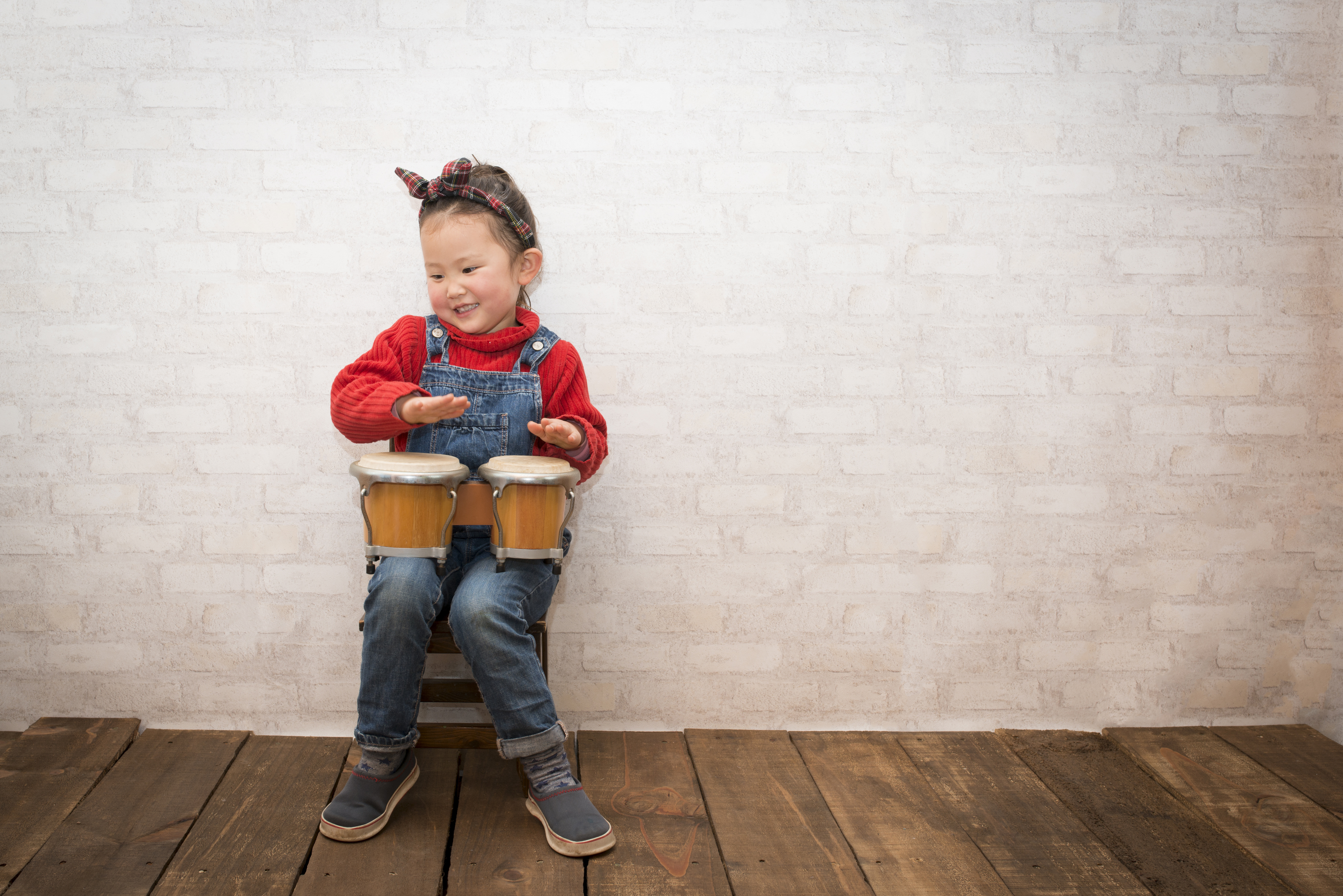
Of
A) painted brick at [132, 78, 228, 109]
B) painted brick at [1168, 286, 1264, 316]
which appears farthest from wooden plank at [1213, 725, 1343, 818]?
painted brick at [132, 78, 228, 109]

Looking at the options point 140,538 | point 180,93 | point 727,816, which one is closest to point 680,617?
point 727,816

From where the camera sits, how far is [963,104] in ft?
7.47

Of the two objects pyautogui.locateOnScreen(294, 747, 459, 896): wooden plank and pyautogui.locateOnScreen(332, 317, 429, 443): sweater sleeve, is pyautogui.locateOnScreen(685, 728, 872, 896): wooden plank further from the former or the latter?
pyautogui.locateOnScreen(332, 317, 429, 443): sweater sleeve

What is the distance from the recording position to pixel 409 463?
181 centimetres

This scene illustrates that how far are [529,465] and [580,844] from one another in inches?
30.4

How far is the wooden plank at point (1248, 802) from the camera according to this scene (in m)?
1.86

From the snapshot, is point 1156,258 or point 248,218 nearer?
point 248,218

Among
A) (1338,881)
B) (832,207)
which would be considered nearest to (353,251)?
(832,207)

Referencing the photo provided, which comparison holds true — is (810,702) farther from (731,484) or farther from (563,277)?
(563,277)

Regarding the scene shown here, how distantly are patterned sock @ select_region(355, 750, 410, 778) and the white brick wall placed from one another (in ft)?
1.56

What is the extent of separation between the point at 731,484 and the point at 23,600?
1844mm

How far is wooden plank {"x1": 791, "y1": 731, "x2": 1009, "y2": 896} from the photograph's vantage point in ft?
5.84

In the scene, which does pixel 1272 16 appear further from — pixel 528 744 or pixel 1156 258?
pixel 528 744

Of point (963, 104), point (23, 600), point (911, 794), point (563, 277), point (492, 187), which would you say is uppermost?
point (963, 104)
